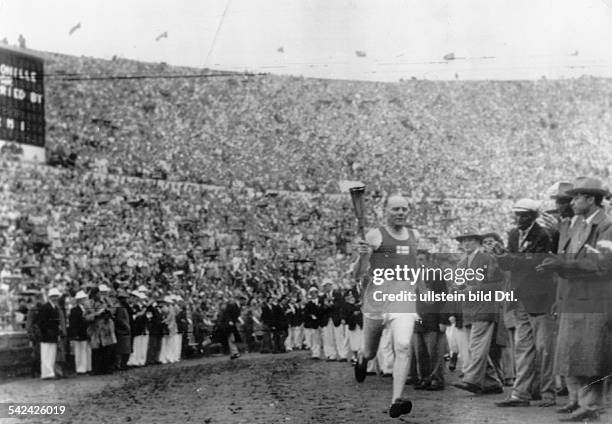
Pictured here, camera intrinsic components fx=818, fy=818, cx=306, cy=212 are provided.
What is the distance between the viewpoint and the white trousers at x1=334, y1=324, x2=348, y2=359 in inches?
430

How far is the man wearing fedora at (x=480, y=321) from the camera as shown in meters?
7.09

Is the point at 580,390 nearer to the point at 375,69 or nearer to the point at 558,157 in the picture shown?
the point at 375,69

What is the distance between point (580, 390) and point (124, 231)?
864 centimetres

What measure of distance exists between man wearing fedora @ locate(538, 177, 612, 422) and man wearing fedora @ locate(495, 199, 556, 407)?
527 mm

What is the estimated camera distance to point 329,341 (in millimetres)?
11195

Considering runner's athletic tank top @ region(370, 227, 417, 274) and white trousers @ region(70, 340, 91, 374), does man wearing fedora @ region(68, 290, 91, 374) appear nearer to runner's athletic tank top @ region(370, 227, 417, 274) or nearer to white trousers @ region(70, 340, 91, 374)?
white trousers @ region(70, 340, 91, 374)

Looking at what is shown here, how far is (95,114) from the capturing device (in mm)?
16609

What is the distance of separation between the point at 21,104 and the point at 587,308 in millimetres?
8185

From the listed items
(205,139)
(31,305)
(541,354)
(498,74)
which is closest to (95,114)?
(205,139)

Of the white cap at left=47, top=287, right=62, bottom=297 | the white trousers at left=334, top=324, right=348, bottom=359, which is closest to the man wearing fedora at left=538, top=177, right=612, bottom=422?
the white trousers at left=334, top=324, right=348, bottom=359

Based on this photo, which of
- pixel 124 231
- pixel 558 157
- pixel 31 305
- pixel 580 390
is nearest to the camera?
pixel 580 390

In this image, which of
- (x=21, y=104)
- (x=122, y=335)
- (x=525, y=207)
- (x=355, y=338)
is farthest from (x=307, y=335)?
(x=525, y=207)

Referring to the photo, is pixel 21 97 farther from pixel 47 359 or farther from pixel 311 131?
pixel 311 131

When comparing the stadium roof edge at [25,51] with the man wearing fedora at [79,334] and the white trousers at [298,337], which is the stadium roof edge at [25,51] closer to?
the man wearing fedora at [79,334]
